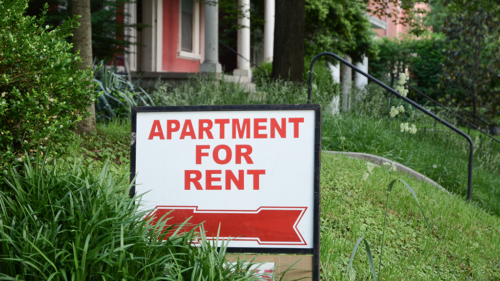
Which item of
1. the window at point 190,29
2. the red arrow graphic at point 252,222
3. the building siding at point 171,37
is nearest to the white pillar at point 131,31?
the building siding at point 171,37

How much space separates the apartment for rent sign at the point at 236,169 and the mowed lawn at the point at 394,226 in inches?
31.1

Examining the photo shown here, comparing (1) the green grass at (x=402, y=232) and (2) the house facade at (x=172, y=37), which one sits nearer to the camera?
(1) the green grass at (x=402, y=232)

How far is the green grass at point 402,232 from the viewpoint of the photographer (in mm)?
3418

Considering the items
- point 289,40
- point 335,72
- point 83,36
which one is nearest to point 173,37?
point 289,40

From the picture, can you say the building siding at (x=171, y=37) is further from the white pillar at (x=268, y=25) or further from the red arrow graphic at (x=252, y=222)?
the red arrow graphic at (x=252, y=222)

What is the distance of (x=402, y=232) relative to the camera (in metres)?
4.05

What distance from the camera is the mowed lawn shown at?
11.3 ft

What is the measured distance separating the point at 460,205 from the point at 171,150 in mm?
3837

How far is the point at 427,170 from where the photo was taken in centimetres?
684

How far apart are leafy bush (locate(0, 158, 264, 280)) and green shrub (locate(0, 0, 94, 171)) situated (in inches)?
24.5

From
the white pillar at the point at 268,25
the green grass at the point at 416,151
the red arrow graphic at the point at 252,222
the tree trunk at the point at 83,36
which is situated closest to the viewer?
the red arrow graphic at the point at 252,222

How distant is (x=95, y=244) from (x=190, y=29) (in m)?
14.3

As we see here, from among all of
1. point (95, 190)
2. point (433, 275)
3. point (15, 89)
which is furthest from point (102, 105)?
point (433, 275)

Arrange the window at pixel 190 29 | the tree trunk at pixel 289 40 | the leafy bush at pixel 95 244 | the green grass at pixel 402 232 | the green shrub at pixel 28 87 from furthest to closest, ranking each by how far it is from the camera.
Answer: the window at pixel 190 29 < the tree trunk at pixel 289 40 < the green grass at pixel 402 232 < the green shrub at pixel 28 87 < the leafy bush at pixel 95 244
